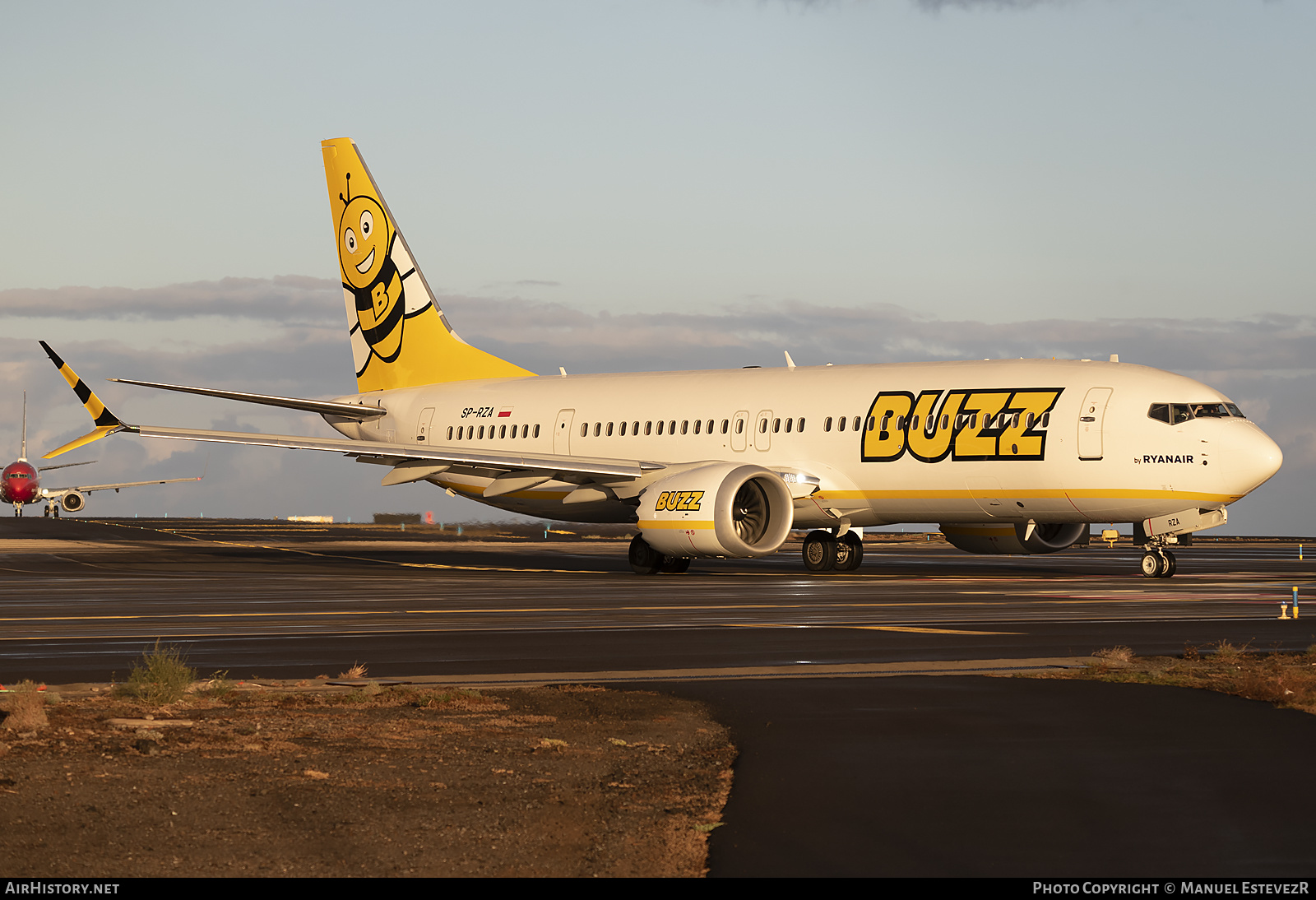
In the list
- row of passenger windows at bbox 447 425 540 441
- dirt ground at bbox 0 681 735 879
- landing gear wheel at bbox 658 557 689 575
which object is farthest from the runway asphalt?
row of passenger windows at bbox 447 425 540 441

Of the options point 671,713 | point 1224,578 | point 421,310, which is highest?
point 421,310

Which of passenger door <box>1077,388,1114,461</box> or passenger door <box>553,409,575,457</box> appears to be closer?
passenger door <box>1077,388,1114,461</box>

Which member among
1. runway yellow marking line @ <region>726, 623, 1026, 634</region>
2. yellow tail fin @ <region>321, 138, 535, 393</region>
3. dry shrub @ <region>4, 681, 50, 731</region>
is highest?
yellow tail fin @ <region>321, 138, 535, 393</region>

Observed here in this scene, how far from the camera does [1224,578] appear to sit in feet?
98.1

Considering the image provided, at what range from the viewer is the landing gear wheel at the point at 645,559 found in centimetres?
3284

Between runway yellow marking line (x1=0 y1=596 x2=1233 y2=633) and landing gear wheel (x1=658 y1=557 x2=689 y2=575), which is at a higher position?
runway yellow marking line (x1=0 y1=596 x2=1233 y2=633)

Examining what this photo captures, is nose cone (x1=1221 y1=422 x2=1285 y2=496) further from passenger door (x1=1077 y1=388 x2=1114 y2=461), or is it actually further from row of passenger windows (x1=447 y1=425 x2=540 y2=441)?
row of passenger windows (x1=447 y1=425 x2=540 y2=441)

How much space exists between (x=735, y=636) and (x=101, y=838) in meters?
11.0

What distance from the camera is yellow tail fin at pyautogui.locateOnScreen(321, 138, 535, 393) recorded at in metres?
40.7

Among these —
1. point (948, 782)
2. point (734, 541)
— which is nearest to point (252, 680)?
point (948, 782)

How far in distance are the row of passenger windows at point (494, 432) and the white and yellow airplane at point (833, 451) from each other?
2.3 inches

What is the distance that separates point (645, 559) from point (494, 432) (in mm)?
7257

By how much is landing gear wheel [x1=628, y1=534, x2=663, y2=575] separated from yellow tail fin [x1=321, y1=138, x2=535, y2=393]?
9520mm

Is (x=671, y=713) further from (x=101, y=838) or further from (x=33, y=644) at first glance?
(x=33, y=644)
